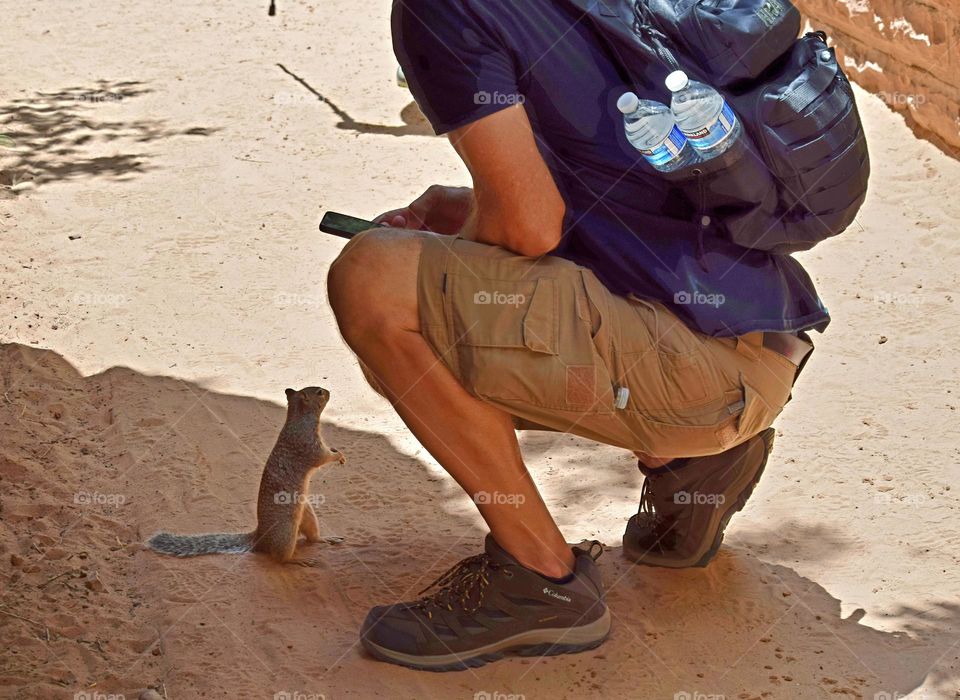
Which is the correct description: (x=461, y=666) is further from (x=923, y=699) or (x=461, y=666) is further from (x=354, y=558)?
(x=923, y=699)

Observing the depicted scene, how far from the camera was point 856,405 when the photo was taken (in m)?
4.89

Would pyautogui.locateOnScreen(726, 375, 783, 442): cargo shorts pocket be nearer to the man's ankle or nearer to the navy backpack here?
the navy backpack

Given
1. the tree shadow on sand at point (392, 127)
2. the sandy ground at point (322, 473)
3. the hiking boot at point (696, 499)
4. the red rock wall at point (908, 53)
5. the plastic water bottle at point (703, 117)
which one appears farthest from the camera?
the tree shadow on sand at point (392, 127)

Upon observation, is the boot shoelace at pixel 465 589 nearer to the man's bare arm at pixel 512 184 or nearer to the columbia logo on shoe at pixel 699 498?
the columbia logo on shoe at pixel 699 498

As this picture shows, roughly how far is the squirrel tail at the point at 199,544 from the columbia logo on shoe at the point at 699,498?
142 cm

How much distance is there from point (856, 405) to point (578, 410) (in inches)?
84.6

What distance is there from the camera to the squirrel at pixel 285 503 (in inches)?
145

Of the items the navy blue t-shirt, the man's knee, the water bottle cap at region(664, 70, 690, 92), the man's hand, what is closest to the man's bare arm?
the navy blue t-shirt

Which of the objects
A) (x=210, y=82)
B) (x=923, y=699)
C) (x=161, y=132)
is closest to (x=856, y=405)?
(x=923, y=699)

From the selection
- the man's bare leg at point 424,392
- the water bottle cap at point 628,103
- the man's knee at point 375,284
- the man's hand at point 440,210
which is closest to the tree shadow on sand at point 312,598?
the man's bare leg at point 424,392

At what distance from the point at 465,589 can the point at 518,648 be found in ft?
0.75

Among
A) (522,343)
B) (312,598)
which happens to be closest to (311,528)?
(312,598)

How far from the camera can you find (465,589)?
10.8ft

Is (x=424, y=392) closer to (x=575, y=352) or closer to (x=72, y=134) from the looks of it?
(x=575, y=352)
